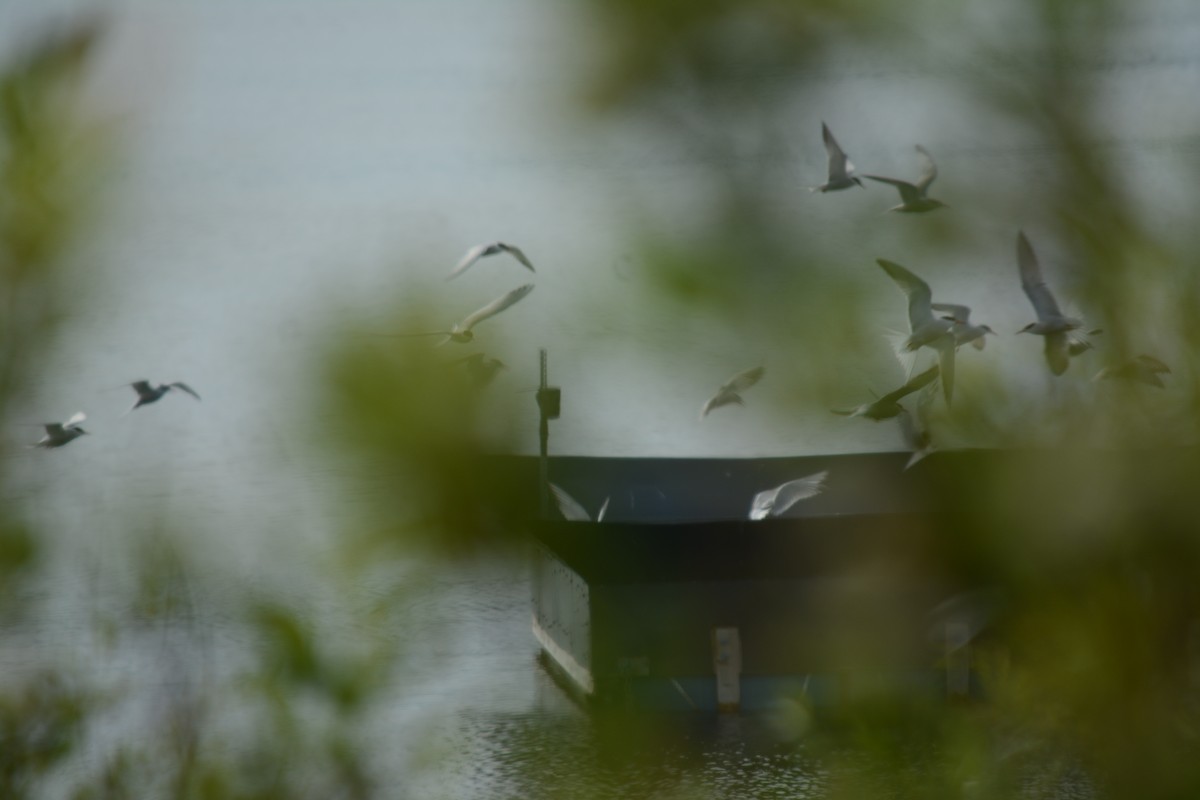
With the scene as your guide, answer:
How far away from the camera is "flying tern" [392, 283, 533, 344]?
0.49m

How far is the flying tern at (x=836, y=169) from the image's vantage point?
1.80ft

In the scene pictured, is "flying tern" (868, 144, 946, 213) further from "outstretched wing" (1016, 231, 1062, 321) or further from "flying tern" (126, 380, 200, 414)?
"flying tern" (126, 380, 200, 414)

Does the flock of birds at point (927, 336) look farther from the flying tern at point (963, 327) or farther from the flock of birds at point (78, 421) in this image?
the flock of birds at point (78, 421)

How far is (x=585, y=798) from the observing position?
0.50 meters

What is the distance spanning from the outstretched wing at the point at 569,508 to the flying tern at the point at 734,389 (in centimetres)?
7

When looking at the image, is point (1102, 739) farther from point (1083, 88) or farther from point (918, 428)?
point (1083, 88)

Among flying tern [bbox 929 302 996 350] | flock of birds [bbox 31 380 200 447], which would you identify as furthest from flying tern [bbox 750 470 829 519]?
flock of birds [bbox 31 380 200 447]

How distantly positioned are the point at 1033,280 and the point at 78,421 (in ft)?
2.07

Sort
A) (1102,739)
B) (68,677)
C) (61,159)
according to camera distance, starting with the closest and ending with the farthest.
→ (1102,739) → (61,159) → (68,677)

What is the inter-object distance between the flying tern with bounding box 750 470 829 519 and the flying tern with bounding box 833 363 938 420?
0.25 metres

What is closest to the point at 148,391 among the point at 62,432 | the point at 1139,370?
the point at 62,432

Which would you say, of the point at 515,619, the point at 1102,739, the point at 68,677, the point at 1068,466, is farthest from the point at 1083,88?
the point at 68,677

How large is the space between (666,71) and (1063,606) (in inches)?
10.7

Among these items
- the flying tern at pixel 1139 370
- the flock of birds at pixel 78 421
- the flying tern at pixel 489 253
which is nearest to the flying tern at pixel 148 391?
the flock of birds at pixel 78 421
